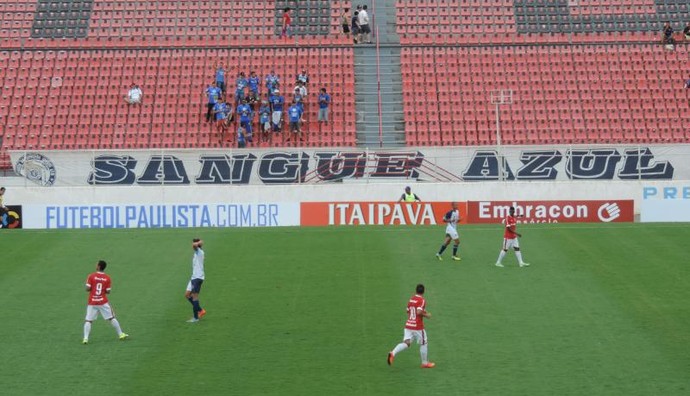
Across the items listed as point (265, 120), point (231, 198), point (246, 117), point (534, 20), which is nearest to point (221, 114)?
point (246, 117)

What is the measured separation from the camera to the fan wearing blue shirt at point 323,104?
44056mm

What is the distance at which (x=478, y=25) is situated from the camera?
1970 inches

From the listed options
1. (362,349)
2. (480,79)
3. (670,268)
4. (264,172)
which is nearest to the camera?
(362,349)

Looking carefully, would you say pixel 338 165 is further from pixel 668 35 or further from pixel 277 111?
pixel 668 35

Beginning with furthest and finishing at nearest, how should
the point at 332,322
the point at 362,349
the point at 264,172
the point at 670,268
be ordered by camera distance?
the point at 264,172
the point at 670,268
the point at 332,322
the point at 362,349

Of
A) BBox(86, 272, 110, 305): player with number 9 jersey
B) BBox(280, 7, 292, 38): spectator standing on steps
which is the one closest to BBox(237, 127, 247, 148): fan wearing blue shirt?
BBox(280, 7, 292, 38): spectator standing on steps

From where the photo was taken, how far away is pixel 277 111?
43.5 metres

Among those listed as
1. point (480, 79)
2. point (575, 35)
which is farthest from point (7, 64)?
point (575, 35)

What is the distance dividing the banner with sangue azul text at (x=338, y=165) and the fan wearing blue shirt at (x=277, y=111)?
4.57 m

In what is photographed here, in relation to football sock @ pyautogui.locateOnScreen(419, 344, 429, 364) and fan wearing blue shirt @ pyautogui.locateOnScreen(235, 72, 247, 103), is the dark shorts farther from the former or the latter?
fan wearing blue shirt @ pyautogui.locateOnScreen(235, 72, 247, 103)

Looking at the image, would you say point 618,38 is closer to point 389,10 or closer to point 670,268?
point 389,10

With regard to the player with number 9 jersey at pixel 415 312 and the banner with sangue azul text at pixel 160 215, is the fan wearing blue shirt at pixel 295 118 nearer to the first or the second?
the banner with sangue azul text at pixel 160 215

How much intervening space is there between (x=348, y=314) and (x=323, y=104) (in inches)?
843

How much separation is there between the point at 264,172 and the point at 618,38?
1939 cm
